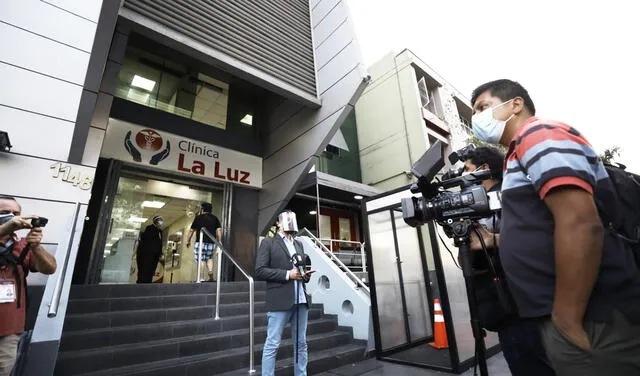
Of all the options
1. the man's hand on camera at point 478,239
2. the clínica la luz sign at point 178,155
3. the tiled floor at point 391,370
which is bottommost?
the tiled floor at point 391,370

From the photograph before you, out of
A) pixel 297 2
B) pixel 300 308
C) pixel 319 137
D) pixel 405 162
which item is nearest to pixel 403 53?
pixel 405 162

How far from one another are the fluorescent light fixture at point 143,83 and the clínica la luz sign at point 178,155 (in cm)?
134

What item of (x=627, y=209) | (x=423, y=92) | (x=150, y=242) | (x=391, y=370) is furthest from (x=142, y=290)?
(x=423, y=92)

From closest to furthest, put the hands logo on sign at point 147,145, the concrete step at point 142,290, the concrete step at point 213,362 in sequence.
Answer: the concrete step at point 213,362 < the concrete step at point 142,290 < the hands logo on sign at point 147,145

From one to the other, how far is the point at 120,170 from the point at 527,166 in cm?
733

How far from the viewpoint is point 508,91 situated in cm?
153

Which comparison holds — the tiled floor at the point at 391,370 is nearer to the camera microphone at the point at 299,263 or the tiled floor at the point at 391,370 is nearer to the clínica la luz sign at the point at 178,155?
the camera microphone at the point at 299,263

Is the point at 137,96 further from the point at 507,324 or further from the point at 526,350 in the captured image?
the point at 526,350

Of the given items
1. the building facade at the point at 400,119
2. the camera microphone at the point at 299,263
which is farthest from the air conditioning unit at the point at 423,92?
the camera microphone at the point at 299,263

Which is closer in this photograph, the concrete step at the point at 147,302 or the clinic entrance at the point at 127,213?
the concrete step at the point at 147,302

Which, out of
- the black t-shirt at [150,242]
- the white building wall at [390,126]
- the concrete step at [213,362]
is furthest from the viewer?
the white building wall at [390,126]

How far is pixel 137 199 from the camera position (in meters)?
7.08

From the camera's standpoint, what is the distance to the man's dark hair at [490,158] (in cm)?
192

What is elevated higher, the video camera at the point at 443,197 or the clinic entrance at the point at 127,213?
the clinic entrance at the point at 127,213
